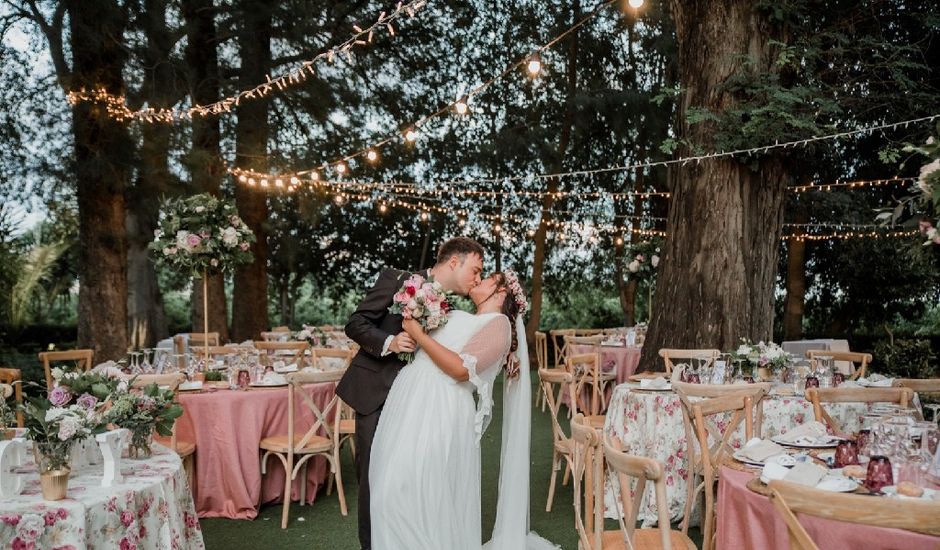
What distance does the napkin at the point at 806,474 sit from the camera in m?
2.47

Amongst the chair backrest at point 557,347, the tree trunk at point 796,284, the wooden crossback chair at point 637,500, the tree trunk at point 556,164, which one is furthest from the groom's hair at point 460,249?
the tree trunk at point 796,284

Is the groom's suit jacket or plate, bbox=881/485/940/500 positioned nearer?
plate, bbox=881/485/940/500

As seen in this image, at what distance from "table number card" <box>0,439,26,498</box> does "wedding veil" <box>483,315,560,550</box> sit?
7.34 feet

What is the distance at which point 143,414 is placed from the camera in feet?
9.39

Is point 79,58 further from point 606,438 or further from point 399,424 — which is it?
point 606,438

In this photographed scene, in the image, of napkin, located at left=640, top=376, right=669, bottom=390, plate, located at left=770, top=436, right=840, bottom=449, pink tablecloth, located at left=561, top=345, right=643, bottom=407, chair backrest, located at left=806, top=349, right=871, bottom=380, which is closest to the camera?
plate, located at left=770, top=436, right=840, bottom=449

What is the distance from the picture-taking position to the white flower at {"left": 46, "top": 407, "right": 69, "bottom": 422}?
2.46 metres

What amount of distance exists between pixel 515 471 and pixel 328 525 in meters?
1.53

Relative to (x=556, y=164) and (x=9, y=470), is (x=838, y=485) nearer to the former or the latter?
(x=9, y=470)

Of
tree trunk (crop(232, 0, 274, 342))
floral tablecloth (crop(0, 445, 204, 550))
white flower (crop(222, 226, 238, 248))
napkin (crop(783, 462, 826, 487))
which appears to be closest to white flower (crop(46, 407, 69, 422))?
floral tablecloth (crop(0, 445, 204, 550))

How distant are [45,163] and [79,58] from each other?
1.50 m

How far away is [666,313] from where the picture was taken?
7117 mm

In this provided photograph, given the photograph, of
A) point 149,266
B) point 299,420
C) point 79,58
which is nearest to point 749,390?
point 299,420

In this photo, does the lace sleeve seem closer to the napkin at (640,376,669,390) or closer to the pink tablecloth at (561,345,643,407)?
the napkin at (640,376,669,390)
